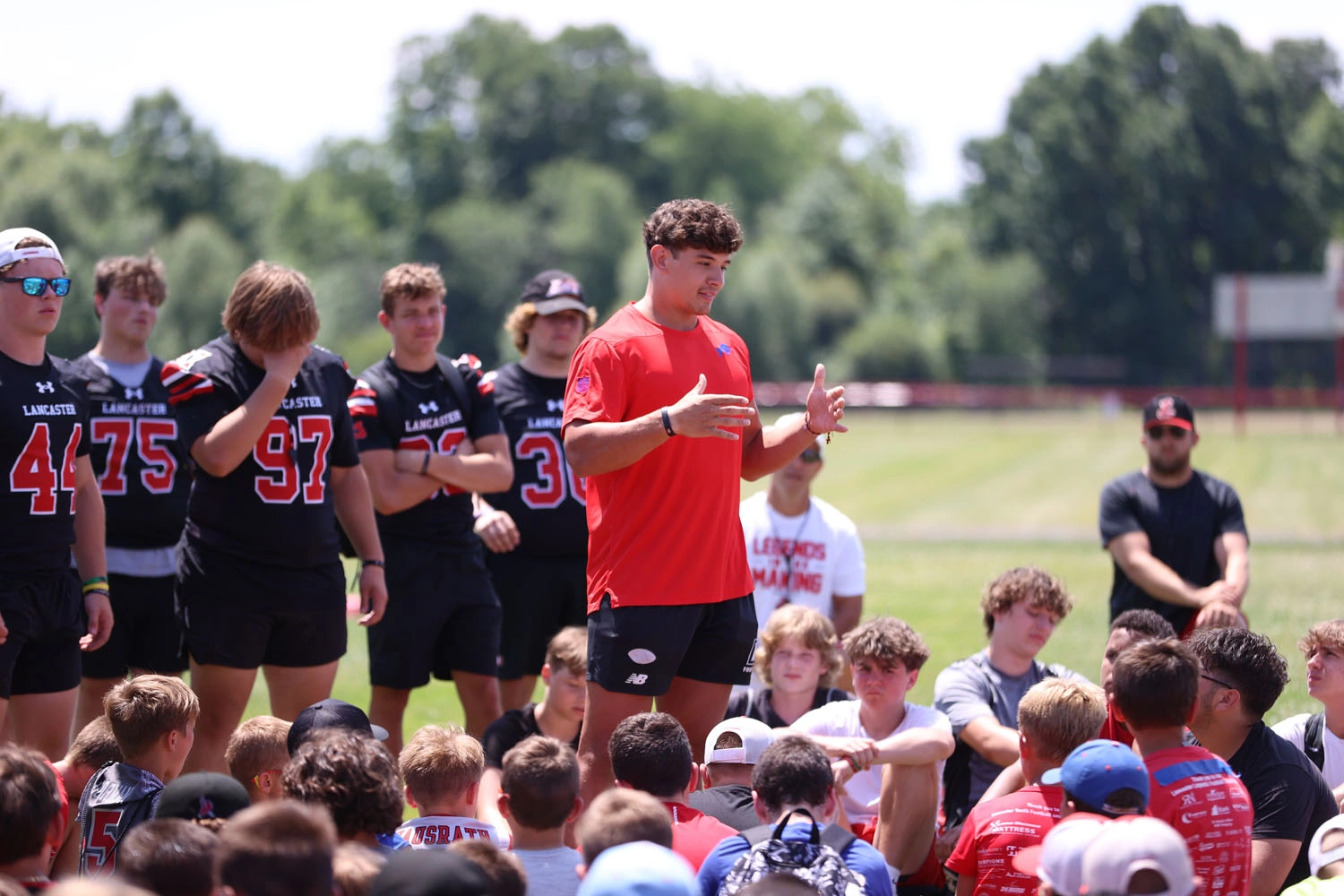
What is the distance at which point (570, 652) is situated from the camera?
5.72 metres

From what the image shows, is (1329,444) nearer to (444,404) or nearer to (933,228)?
(444,404)

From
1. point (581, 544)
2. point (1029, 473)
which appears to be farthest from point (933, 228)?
point (581, 544)

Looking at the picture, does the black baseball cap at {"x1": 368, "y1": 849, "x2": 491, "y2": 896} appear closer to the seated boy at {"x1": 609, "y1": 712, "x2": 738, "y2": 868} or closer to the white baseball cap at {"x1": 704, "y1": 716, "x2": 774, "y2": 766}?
the seated boy at {"x1": 609, "y1": 712, "x2": 738, "y2": 868}

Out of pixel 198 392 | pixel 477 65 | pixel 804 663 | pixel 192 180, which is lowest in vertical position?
pixel 804 663

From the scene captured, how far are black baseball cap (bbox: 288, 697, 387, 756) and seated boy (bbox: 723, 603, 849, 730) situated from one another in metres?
1.92

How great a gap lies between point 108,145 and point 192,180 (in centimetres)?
720

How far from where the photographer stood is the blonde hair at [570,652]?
566 cm

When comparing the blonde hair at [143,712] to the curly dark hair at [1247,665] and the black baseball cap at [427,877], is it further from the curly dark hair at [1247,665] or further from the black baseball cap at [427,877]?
the curly dark hair at [1247,665]

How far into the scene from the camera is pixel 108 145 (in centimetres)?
7831

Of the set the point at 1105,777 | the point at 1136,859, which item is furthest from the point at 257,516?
the point at 1136,859

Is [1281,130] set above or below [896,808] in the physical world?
above

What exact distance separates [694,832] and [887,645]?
1.61 metres

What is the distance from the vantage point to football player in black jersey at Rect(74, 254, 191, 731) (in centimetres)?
653

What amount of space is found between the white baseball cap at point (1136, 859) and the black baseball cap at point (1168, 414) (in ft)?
15.9
